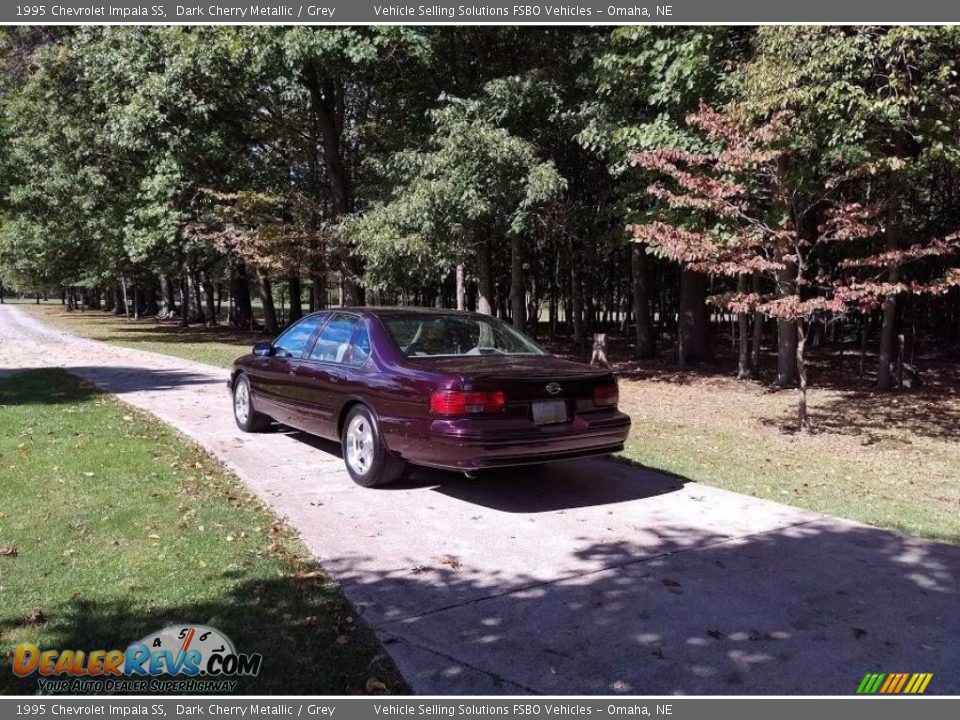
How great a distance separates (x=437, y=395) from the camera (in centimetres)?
573

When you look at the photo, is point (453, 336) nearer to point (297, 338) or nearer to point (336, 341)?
point (336, 341)

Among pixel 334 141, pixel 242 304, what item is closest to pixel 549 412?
pixel 334 141

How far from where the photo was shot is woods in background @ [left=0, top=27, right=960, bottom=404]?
9742 mm

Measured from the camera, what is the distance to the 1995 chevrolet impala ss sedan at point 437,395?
568 cm

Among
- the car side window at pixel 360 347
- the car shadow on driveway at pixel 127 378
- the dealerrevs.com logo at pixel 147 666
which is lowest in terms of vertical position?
the dealerrevs.com logo at pixel 147 666

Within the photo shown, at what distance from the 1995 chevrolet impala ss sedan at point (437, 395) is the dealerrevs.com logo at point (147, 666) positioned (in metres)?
2.42

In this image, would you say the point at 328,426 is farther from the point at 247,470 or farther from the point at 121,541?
the point at 121,541

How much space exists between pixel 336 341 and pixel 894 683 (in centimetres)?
519

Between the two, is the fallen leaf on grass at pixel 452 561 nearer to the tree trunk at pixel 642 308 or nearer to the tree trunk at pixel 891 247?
the tree trunk at pixel 891 247

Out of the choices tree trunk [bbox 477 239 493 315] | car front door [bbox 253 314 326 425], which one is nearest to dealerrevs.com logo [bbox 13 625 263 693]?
car front door [bbox 253 314 326 425]

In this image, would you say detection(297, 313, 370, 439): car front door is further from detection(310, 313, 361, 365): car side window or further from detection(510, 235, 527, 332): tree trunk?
detection(510, 235, 527, 332): tree trunk

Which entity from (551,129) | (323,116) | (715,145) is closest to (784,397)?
(715,145)

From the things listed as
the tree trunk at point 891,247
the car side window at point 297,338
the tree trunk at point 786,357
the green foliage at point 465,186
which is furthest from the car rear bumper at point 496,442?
the tree trunk at point 786,357

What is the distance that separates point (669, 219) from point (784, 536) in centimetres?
853
